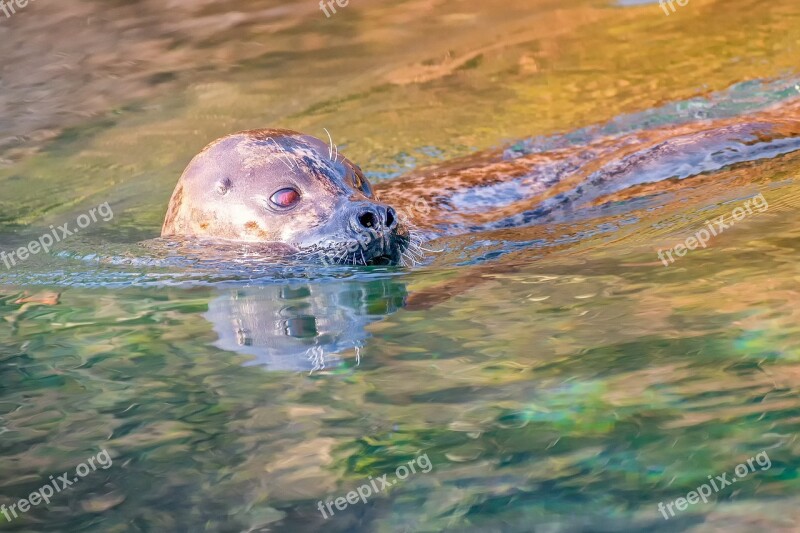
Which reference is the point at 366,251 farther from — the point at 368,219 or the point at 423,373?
the point at 423,373

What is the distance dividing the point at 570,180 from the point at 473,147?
6.23 feet

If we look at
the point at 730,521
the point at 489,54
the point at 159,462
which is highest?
the point at 489,54

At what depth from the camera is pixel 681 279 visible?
3.90 metres

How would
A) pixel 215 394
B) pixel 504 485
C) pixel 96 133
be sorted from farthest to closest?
pixel 96 133 < pixel 215 394 < pixel 504 485

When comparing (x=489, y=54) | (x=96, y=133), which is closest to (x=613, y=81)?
(x=489, y=54)

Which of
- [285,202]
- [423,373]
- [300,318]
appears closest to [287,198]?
[285,202]

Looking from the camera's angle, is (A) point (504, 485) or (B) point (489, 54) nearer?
(A) point (504, 485)

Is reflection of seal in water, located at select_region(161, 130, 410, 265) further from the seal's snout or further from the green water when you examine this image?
the green water

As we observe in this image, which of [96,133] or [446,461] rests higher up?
[96,133]

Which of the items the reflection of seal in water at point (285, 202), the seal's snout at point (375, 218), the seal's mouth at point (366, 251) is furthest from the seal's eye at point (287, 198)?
the seal's snout at point (375, 218)

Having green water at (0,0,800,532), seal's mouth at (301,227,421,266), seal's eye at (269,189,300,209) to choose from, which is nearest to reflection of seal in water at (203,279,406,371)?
green water at (0,0,800,532)

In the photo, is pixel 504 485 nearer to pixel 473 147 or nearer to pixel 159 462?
pixel 159 462

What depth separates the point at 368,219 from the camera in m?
4.50

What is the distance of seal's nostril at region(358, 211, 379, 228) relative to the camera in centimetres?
448
